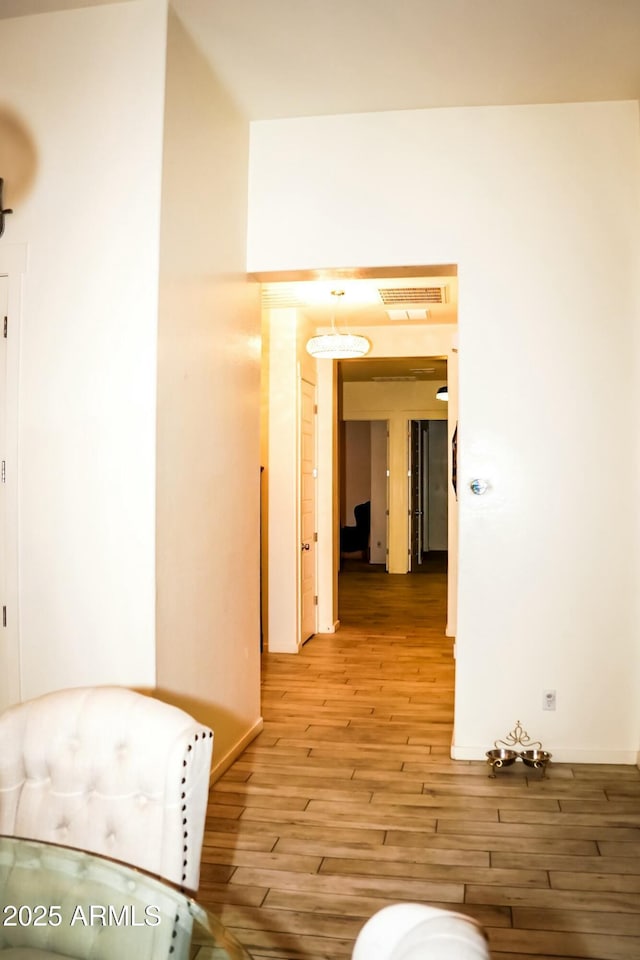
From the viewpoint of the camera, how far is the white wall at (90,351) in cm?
318

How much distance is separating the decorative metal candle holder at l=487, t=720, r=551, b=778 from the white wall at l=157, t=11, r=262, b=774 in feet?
4.17

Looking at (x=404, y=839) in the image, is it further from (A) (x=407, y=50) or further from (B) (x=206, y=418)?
(A) (x=407, y=50)

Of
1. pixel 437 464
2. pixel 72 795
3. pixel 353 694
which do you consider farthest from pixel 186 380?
pixel 437 464

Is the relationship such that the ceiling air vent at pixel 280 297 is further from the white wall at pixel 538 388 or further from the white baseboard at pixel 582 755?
the white baseboard at pixel 582 755

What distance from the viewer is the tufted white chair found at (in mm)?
945

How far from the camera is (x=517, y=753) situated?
3.98m

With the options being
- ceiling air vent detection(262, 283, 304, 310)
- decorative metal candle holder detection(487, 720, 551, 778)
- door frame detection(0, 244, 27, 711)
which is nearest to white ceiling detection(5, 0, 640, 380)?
door frame detection(0, 244, 27, 711)

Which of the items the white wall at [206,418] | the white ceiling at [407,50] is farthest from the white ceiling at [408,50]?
the white wall at [206,418]

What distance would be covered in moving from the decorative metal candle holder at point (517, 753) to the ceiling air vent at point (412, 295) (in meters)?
3.20

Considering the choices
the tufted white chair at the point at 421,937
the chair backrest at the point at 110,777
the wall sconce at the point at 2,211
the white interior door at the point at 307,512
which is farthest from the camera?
the white interior door at the point at 307,512

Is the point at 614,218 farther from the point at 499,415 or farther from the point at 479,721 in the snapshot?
the point at 479,721

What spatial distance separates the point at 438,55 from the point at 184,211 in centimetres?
131

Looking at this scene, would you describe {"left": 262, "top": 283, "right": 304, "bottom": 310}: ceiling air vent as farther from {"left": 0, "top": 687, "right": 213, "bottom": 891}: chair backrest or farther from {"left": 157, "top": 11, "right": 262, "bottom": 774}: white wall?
{"left": 0, "top": 687, "right": 213, "bottom": 891}: chair backrest

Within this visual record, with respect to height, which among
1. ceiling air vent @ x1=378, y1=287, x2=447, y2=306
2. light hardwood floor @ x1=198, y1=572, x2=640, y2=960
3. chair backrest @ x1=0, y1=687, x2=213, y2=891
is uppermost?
ceiling air vent @ x1=378, y1=287, x2=447, y2=306
